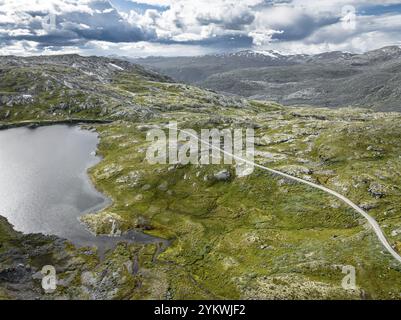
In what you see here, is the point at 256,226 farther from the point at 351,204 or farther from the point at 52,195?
the point at 52,195

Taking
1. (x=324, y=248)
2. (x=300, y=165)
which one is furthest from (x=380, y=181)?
(x=324, y=248)

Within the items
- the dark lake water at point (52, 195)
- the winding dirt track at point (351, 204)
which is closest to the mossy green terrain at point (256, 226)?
the winding dirt track at point (351, 204)

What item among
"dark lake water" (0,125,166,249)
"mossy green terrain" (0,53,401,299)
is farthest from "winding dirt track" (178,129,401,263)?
"dark lake water" (0,125,166,249)

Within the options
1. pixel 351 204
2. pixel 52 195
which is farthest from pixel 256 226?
pixel 52 195

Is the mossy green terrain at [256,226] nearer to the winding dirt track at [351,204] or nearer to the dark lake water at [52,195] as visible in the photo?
the winding dirt track at [351,204]

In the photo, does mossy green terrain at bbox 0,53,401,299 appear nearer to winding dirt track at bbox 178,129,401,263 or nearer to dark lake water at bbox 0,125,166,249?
winding dirt track at bbox 178,129,401,263
